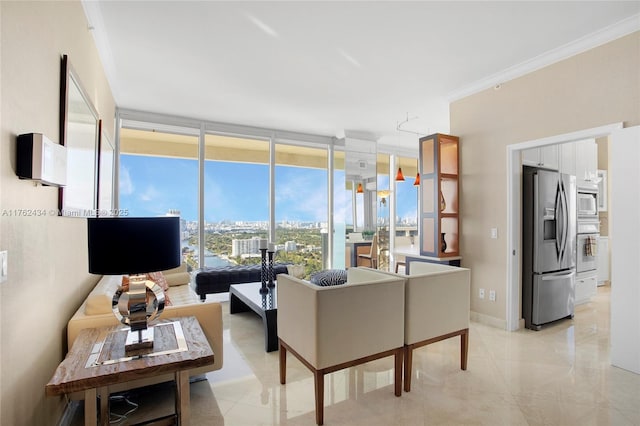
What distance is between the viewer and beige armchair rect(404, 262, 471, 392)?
7.97 ft

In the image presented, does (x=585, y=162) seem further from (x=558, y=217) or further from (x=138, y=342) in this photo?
(x=138, y=342)

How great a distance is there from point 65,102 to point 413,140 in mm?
6022

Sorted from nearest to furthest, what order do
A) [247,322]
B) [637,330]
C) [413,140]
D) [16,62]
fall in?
[16,62]
[637,330]
[247,322]
[413,140]

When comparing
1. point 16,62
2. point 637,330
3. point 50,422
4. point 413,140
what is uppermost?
point 413,140

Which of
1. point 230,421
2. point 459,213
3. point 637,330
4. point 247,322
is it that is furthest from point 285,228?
point 637,330

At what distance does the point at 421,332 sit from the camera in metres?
2.48

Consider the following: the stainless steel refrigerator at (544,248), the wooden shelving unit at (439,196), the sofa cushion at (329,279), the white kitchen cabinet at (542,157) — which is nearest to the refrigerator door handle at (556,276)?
the stainless steel refrigerator at (544,248)

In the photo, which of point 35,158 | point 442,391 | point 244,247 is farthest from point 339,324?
point 244,247

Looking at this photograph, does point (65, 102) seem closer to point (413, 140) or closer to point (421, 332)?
point (421, 332)

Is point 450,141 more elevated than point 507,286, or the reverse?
point 450,141

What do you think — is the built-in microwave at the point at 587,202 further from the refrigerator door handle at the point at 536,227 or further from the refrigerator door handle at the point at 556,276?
the refrigerator door handle at the point at 536,227

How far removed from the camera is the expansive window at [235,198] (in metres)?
5.55

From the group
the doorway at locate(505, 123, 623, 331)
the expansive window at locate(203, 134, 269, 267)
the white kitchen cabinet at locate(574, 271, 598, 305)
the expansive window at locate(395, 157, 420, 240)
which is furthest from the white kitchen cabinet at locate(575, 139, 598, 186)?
the expansive window at locate(203, 134, 269, 267)

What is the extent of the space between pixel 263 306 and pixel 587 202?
482 cm
